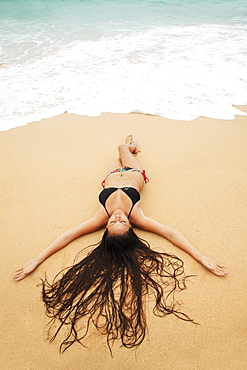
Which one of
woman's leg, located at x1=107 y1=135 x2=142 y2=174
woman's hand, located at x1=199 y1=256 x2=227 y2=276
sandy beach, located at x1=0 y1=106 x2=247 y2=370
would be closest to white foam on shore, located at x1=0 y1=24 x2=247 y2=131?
sandy beach, located at x1=0 y1=106 x2=247 y2=370

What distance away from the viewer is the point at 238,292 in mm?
2168

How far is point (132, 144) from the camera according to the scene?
4.13 metres

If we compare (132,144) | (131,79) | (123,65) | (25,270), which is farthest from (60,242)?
(123,65)

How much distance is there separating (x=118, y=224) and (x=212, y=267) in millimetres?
1011

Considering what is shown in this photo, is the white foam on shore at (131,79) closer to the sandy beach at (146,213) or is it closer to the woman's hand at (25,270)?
the sandy beach at (146,213)

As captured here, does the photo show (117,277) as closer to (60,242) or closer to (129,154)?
(60,242)

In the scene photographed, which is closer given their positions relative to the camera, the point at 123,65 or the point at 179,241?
the point at 179,241

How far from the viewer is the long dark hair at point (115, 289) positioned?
Answer: 6.52 ft

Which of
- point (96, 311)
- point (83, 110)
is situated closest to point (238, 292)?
point (96, 311)

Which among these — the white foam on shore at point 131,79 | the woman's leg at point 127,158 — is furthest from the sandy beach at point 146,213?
the white foam on shore at point 131,79

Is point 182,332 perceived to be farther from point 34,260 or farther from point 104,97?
point 104,97

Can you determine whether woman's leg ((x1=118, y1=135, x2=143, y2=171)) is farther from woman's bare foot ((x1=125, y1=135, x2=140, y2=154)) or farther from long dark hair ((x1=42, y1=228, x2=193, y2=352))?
long dark hair ((x1=42, y1=228, x2=193, y2=352))

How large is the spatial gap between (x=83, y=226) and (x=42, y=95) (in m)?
4.58

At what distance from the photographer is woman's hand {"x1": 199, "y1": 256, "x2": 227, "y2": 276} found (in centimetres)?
230
